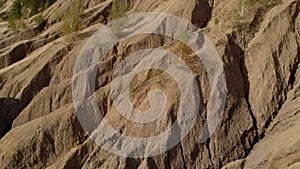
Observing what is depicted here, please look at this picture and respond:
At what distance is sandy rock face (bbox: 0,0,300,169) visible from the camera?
830 inches

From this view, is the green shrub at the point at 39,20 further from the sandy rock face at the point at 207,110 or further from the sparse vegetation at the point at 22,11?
the sandy rock face at the point at 207,110

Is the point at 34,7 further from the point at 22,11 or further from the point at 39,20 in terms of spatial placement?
the point at 39,20

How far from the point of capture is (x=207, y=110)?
72.5 feet

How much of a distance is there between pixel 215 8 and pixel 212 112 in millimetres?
14671

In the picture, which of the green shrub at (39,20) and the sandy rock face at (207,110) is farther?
the green shrub at (39,20)

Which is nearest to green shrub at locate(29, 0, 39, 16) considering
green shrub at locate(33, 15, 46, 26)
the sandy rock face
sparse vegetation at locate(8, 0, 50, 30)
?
sparse vegetation at locate(8, 0, 50, 30)

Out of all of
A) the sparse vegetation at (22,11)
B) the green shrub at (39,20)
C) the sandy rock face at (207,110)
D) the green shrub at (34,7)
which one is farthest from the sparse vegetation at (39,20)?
the sandy rock face at (207,110)

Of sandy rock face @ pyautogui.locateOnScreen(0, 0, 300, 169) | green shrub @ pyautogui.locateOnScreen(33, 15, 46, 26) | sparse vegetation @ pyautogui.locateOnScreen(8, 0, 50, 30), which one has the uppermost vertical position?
sparse vegetation @ pyautogui.locateOnScreen(8, 0, 50, 30)

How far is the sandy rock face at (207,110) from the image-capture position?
21094 mm

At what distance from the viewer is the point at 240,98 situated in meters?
23.0

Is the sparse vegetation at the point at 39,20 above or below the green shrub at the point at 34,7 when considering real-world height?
below

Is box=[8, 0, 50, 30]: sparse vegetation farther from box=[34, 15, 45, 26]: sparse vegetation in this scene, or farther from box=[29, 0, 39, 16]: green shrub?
box=[34, 15, 45, 26]: sparse vegetation

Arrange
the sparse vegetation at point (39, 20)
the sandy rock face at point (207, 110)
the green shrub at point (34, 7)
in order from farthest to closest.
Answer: the green shrub at point (34, 7) < the sparse vegetation at point (39, 20) < the sandy rock face at point (207, 110)

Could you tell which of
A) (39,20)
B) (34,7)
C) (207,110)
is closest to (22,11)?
(34,7)
